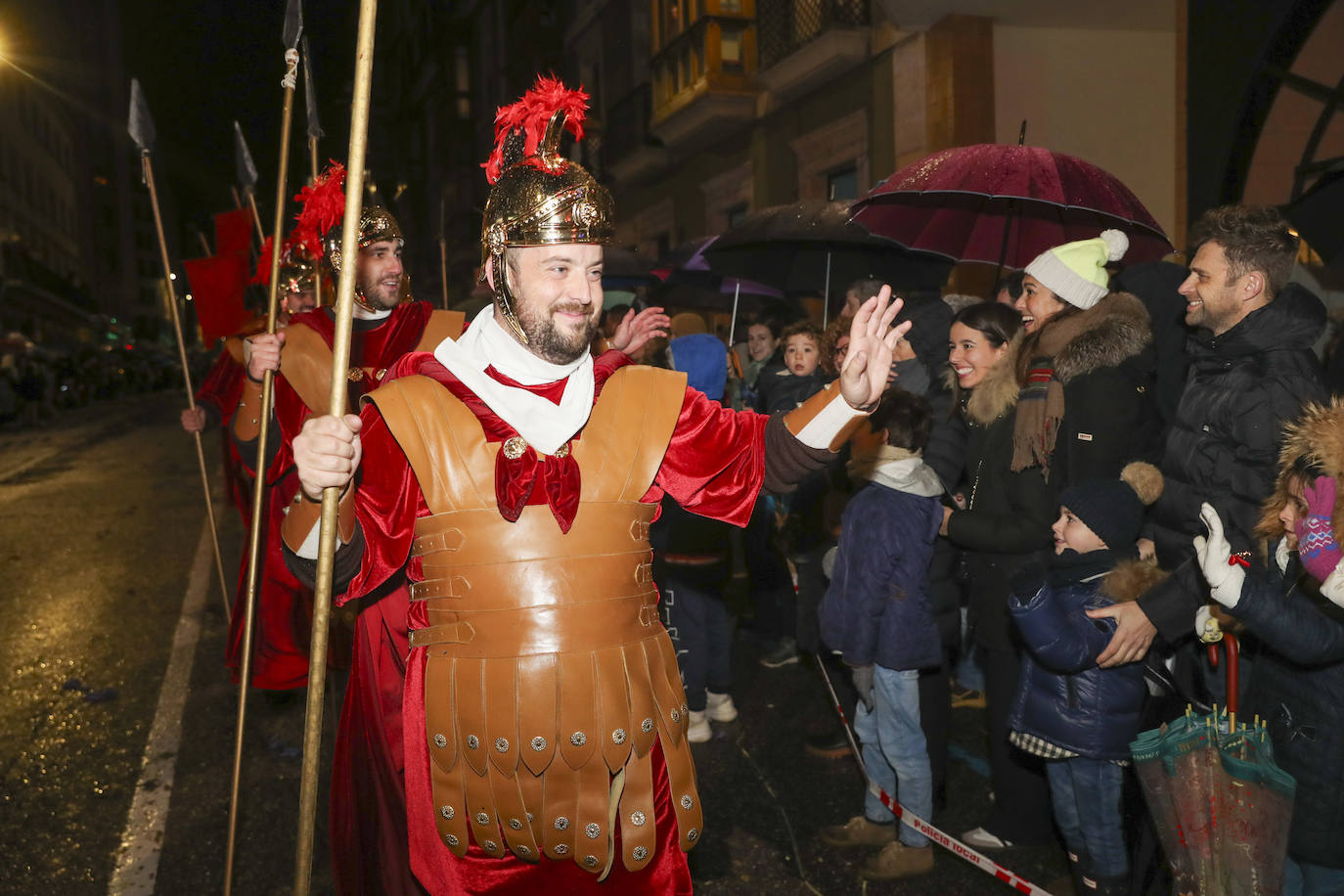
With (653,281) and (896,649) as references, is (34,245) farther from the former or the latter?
(896,649)

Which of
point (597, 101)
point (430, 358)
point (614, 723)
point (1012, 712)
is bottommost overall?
point (1012, 712)

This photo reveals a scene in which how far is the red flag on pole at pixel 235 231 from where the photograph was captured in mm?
5191

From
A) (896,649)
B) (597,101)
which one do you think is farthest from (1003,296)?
(597,101)

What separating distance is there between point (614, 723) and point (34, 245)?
204ft

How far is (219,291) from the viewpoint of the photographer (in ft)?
17.1

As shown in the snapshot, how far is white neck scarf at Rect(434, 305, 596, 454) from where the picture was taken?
230 centimetres

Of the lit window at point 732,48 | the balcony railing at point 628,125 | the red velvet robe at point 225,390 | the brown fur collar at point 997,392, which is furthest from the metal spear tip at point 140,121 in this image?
the balcony railing at point 628,125

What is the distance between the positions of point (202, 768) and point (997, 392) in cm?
403

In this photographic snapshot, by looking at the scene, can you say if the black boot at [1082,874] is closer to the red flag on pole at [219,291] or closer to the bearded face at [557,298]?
the bearded face at [557,298]

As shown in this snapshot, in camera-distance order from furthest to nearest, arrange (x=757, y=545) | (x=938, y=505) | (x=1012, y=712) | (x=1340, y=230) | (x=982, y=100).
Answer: (x=982, y=100)
(x=1340, y=230)
(x=757, y=545)
(x=938, y=505)
(x=1012, y=712)

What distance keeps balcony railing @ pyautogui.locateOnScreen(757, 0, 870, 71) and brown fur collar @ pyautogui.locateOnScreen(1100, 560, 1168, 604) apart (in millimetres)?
10677

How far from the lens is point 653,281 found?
870 cm

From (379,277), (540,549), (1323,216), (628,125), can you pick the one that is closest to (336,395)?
(540,549)

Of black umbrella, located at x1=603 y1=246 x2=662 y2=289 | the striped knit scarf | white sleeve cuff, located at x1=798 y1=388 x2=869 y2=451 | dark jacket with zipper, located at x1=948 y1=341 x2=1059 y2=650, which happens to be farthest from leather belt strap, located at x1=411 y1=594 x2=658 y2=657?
black umbrella, located at x1=603 y1=246 x2=662 y2=289
